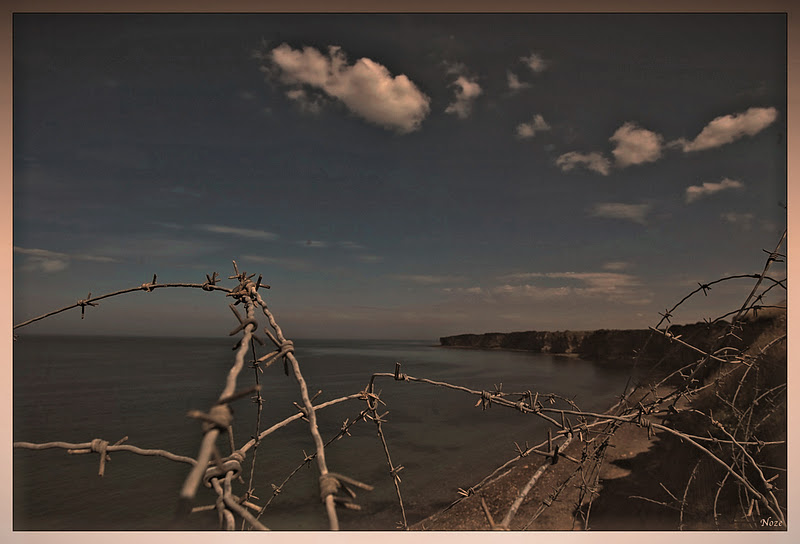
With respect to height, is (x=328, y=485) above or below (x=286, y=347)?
below

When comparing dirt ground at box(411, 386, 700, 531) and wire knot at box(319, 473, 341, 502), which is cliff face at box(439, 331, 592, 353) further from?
wire knot at box(319, 473, 341, 502)

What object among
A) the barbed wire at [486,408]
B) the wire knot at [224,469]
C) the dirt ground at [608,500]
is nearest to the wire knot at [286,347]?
the barbed wire at [486,408]

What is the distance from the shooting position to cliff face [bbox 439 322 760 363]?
2652 millimetres

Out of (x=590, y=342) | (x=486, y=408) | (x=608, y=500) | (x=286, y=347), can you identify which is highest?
(x=286, y=347)

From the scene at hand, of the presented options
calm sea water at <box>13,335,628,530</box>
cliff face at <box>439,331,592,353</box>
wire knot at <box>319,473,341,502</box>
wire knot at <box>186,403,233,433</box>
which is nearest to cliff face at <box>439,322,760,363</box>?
cliff face at <box>439,331,592,353</box>

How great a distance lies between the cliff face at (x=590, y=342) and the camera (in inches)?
104

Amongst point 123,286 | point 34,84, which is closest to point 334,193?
point 123,286

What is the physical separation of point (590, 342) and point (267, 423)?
2.63 metres

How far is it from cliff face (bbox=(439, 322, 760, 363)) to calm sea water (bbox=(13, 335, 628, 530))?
125 millimetres

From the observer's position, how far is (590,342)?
2959 millimetres

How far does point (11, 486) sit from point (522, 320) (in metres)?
2.69

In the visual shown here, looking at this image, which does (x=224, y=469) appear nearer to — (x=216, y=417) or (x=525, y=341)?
(x=216, y=417)

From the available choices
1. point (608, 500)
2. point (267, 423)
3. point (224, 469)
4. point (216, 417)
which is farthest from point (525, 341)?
point (216, 417)

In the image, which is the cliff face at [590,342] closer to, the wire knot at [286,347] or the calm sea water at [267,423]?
the calm sea water at [267,423]
